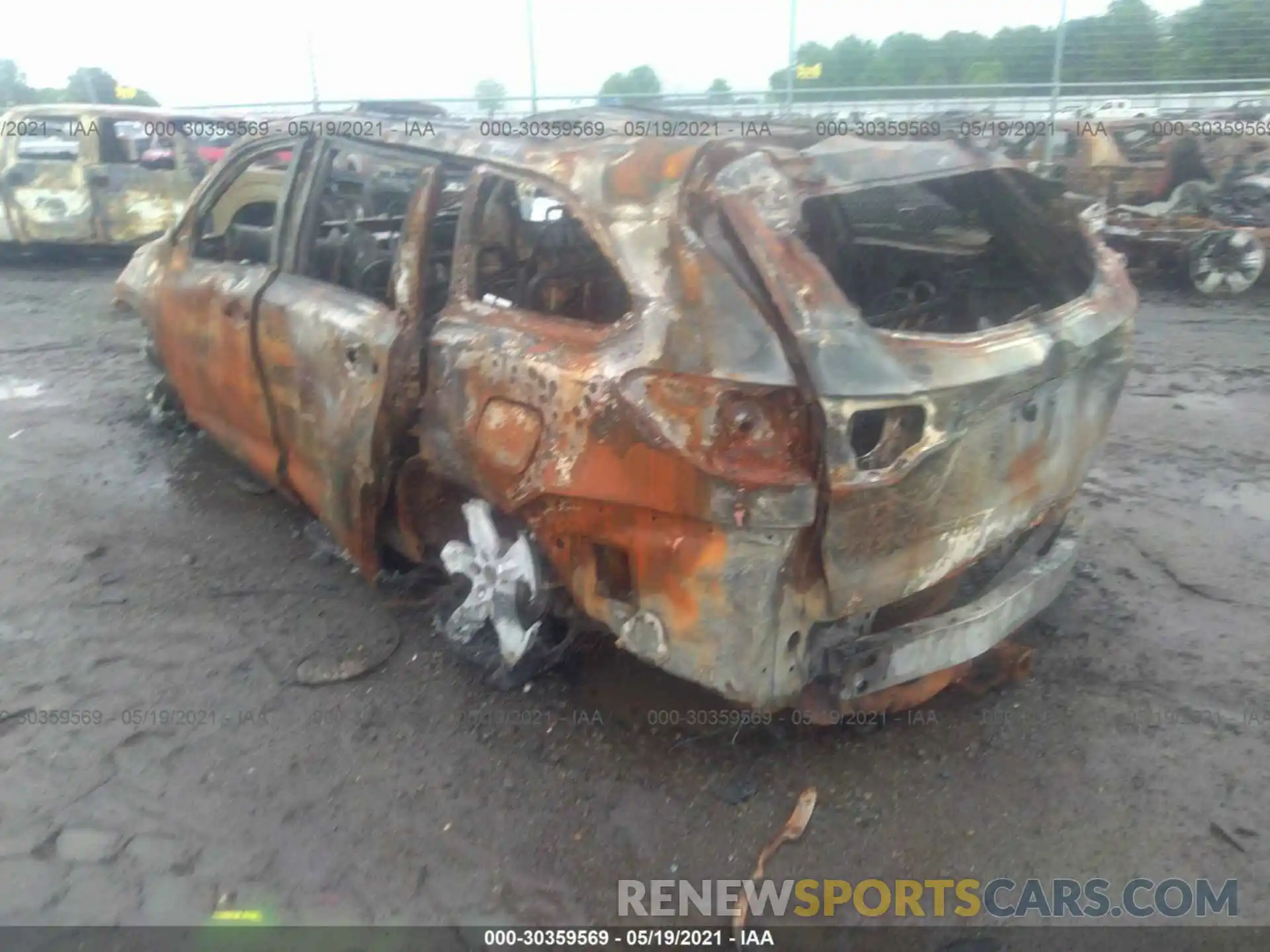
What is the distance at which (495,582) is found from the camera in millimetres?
3055

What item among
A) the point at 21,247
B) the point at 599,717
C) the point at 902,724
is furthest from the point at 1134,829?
the point at 21,247

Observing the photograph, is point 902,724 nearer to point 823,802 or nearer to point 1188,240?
point 823,802

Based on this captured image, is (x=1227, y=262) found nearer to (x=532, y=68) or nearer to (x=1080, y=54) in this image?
(x=1080, y=54)

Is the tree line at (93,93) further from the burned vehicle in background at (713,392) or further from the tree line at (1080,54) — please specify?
the burned vehicle in background at (713,392)

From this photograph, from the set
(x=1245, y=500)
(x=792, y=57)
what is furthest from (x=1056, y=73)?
(x=1245, y=500)

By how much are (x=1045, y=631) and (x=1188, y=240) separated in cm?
753

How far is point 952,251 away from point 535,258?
1.48 m

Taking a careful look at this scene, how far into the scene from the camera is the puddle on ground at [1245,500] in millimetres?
4555

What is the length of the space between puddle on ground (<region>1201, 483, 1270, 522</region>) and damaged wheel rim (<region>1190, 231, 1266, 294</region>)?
5.47 metres

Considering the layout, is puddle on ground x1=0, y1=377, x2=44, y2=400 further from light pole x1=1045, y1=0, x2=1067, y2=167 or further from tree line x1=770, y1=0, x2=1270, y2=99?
light pole x1=1045, y1=0, x2=1067, y2=167

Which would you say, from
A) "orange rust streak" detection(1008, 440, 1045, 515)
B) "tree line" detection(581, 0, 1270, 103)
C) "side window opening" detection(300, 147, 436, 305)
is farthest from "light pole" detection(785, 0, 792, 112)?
"orange rust streak" detection(1008, 440, 1045, 515)

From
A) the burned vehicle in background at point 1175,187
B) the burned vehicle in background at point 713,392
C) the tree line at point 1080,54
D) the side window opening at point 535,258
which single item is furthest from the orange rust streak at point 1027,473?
the tree line at point 1080,54

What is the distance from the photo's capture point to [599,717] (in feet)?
10.2

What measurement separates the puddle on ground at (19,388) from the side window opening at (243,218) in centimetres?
257
